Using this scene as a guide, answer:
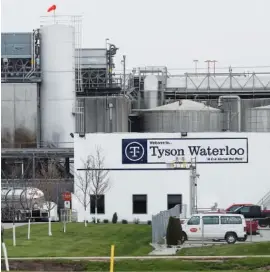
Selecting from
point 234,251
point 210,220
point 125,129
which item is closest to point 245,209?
point 210,220

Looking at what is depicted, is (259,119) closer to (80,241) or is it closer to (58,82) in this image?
(58,82)

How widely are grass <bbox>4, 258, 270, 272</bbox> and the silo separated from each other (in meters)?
57.0

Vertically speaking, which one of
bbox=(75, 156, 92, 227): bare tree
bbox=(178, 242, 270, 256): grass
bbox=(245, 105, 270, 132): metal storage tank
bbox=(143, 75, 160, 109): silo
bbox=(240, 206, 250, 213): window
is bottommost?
bbox=(178, 242, 270, 256): grass

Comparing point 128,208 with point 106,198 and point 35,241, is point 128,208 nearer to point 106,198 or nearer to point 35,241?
point 106,198

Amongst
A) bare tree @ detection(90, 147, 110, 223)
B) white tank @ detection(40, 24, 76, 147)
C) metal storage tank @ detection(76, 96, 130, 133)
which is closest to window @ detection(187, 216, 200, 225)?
bare tree @ detection(90, 147, 110, 223)

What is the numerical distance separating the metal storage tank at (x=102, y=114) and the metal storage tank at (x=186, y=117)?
2.93m

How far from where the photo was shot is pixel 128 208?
74.6 metres

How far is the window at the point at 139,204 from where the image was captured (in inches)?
2936

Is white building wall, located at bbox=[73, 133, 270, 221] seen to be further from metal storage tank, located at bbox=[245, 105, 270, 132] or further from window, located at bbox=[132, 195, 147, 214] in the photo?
metal storage tank, located at bbox=[245, 105, 270, 132]

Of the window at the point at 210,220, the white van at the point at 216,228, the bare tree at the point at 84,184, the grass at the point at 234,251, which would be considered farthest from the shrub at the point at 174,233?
the bare tree at the point at 84,184

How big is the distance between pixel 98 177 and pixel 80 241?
24017mm

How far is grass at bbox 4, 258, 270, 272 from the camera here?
3309 centimetres

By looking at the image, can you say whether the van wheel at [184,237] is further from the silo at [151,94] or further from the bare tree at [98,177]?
the silo at [151,94]

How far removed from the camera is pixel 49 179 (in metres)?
76.2
